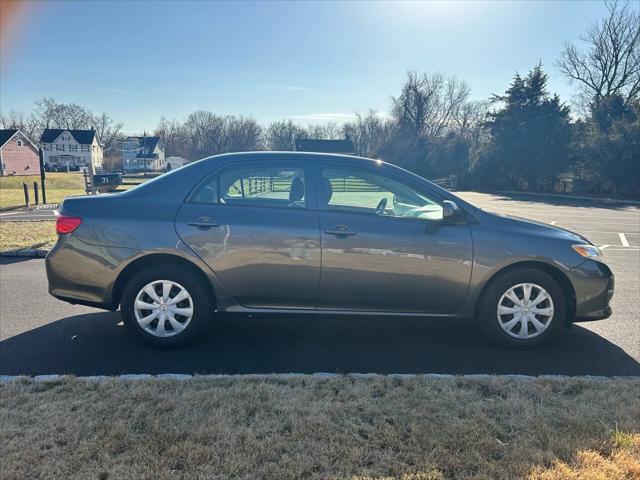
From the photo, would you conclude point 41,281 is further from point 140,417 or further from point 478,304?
point 478,304

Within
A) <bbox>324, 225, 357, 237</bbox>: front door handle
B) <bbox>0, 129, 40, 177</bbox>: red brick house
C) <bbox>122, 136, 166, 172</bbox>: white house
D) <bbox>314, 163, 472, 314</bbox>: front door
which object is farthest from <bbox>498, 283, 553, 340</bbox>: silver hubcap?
<bbox>122, 136, 166, 172</bbox>: white house

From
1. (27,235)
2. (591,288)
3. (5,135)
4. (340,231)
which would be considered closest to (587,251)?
(591,288)

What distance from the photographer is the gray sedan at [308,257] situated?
3812 millimetres

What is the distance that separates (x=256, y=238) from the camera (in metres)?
3.80

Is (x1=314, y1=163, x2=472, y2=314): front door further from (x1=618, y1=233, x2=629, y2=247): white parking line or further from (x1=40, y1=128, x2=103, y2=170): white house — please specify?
(x1=40, y1=128, x2=103, y2=170): white house

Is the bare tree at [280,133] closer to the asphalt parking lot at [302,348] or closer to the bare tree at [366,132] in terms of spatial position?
the bare tree at [366,132]

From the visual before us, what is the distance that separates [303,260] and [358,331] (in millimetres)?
1136

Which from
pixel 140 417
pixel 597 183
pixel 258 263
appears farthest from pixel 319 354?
pixel 597 183

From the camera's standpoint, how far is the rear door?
12.5 ft

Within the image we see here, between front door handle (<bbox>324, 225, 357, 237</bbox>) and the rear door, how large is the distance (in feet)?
0.40

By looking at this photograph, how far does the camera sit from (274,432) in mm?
2521

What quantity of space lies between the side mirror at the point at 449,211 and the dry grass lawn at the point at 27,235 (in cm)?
777

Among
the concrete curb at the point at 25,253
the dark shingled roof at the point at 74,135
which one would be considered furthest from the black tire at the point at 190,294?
the dark shingled roof at the point at 74,135

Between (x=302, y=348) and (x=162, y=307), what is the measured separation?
4.25 ft
